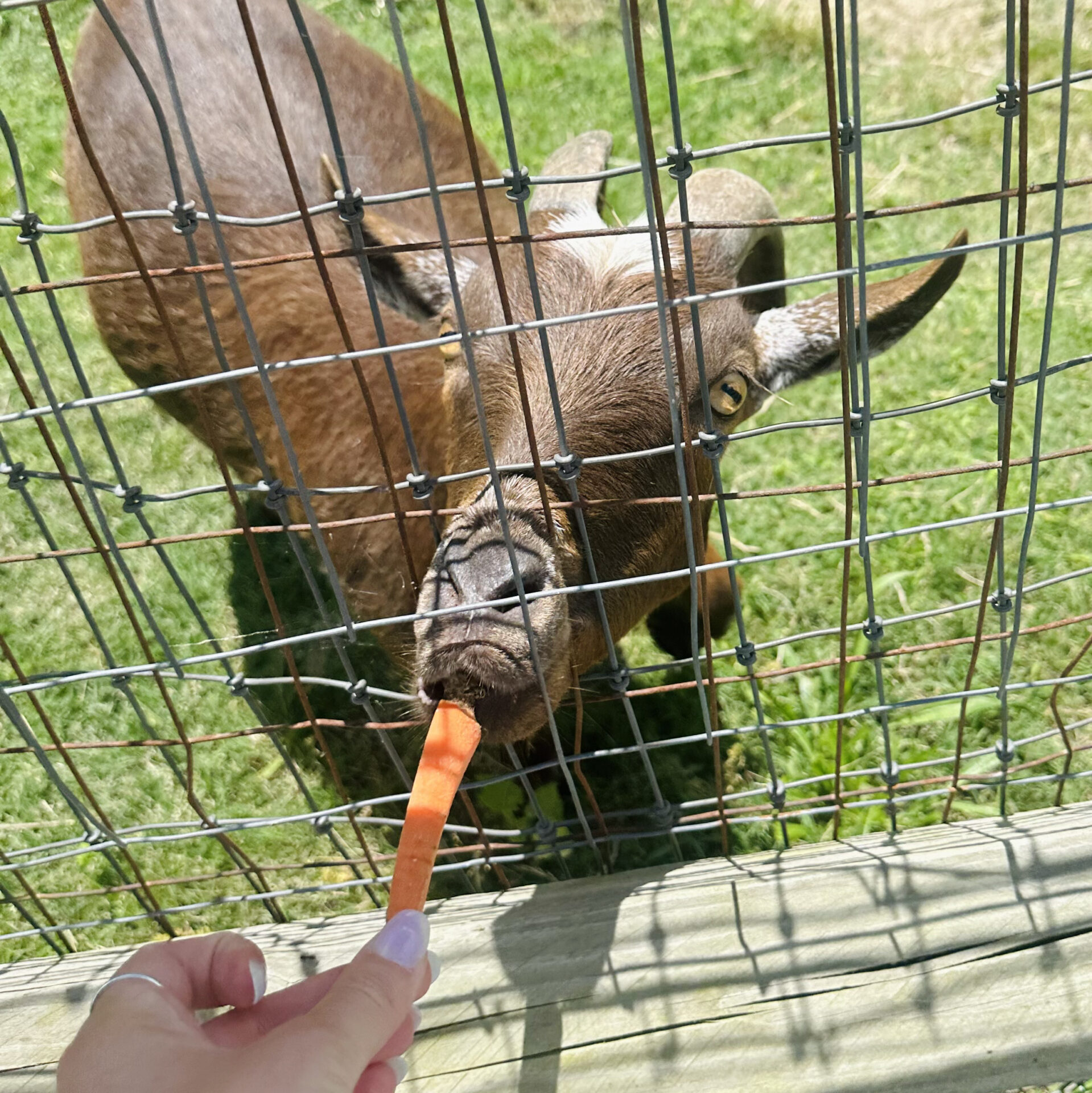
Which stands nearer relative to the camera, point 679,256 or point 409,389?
point 679,256

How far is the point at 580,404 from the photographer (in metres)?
2.75

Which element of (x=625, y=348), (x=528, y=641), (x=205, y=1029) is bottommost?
(x=205, y=1029)

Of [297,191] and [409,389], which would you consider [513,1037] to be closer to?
[297,191]

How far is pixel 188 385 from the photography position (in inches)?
64.7

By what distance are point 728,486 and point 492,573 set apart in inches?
102

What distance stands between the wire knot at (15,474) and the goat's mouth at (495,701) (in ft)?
2.82

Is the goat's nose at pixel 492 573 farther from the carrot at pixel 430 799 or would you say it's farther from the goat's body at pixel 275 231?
the goat's body at pixel 275 231

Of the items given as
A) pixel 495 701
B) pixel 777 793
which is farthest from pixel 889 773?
pixel 495 701

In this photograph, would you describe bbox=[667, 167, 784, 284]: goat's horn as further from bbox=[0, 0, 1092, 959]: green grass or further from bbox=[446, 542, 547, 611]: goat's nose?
bbox=[446, 542, 547, 611]: goat's nose

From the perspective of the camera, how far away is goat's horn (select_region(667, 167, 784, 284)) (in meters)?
3.31

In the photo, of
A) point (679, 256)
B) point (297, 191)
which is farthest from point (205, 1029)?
point (679, 256)

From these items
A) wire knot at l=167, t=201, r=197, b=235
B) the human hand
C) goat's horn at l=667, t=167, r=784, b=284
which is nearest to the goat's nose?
the human hand

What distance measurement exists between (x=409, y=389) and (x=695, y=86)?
11.2 ft

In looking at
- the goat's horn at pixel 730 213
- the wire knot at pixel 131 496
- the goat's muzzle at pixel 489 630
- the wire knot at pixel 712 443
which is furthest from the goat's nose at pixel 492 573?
the goat's horn at pixel 730 213
